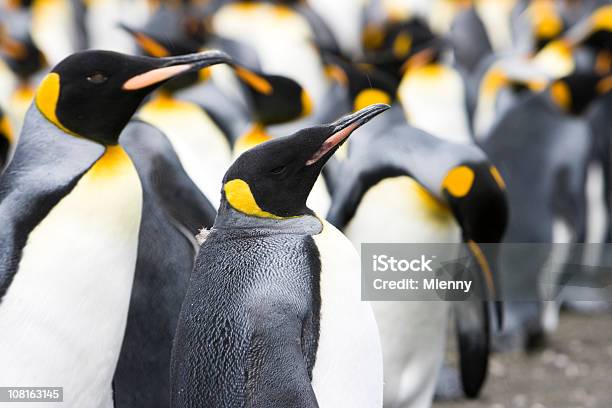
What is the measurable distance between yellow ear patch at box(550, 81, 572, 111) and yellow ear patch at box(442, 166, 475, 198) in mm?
1725

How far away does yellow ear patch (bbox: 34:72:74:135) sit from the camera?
211 centimetres

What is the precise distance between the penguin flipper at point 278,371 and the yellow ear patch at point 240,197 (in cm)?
21

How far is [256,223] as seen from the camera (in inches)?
74.5

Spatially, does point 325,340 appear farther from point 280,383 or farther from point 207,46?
point 207,46

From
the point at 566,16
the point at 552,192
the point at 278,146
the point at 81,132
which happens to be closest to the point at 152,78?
the point at 81,132

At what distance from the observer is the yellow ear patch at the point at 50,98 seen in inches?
83.2

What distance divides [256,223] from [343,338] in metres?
0.25

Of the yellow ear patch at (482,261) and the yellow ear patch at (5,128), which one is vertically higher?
the yellow ear patch at (482,261)

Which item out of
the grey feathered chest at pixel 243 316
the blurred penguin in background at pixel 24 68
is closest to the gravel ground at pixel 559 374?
the grey feathered chest at pixel 243 316

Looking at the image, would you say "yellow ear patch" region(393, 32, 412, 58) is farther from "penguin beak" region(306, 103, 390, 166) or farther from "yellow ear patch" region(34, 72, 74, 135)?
"penguin beak" region(306, 103, 390, 166)

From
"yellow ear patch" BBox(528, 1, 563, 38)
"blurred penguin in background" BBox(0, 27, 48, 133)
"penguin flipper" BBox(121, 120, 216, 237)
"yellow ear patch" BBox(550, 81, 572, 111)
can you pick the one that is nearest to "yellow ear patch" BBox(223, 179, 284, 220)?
"penguin flipper" BBox(121, 120, 216, 237)

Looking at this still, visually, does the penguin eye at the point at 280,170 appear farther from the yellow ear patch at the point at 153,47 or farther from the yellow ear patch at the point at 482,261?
the yellow ear patch at the point at 153,47

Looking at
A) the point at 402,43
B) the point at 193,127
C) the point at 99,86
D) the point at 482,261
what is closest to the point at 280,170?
the point at 99,86

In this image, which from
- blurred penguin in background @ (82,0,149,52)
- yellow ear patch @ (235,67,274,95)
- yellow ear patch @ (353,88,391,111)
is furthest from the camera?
blurred penguin in background @ (82,0,149,52)
